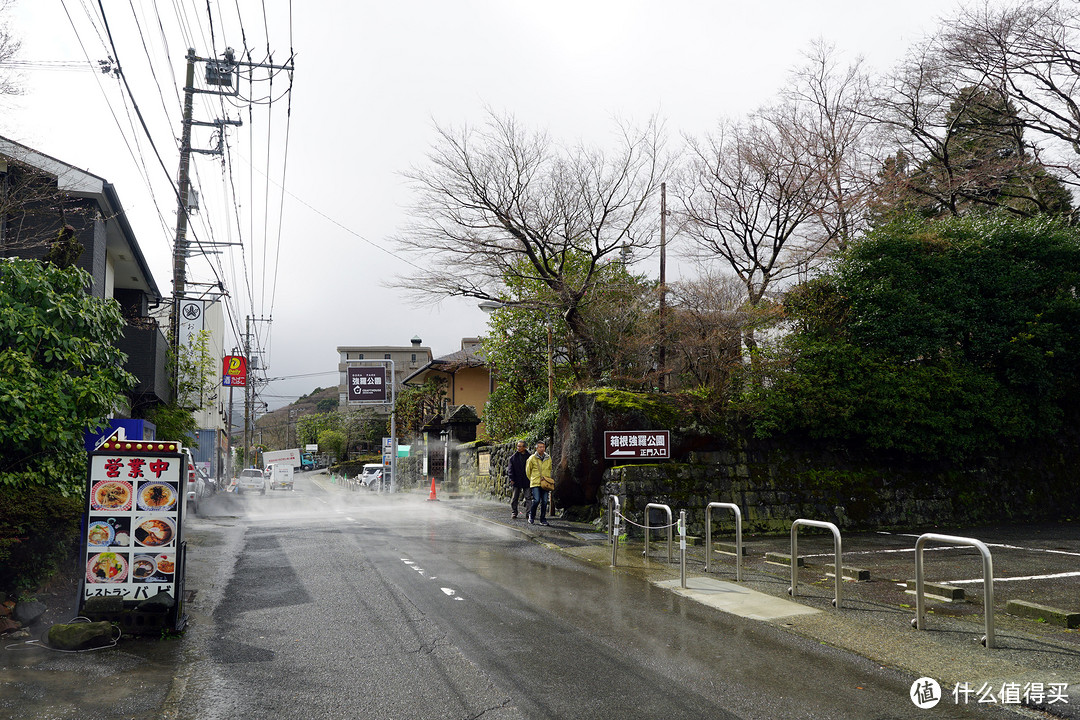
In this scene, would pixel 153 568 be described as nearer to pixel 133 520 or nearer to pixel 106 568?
pixel 106 568

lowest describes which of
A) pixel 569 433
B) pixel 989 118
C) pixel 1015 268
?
pixel 569 433

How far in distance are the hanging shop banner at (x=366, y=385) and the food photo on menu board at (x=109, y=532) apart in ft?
88.9

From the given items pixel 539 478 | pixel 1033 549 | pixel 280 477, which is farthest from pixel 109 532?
pixel 280 477

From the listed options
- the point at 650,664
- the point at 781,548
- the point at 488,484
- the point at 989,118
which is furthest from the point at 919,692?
the point at 488,484

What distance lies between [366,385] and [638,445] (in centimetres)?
2179

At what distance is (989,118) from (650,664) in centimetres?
2131

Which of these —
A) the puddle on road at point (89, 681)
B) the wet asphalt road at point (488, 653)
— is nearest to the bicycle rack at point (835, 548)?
the wet asphalt road at point (488, 653)

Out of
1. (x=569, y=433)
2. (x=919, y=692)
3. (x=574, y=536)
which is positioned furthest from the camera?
(x=569, y=433)

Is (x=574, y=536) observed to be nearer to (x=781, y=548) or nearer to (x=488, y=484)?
(x=781, y=548)

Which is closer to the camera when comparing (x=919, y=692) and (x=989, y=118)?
(x=919, y=692)

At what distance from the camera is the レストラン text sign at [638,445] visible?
15102 millimetres

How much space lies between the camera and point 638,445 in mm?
15117

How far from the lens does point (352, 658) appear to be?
20.6 feet

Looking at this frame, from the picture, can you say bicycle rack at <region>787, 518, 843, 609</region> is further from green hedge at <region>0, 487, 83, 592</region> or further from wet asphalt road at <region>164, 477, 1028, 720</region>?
green hedge at <region>0, 487, 83, 592</region>
